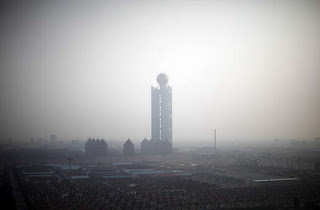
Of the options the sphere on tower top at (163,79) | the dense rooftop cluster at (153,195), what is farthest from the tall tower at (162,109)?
the dense rooftop cluster at (153,195)

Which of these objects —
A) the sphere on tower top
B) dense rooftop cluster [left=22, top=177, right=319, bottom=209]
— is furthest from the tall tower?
dense rooftop cluster [left=22, top=177, right=319, bottom=209]

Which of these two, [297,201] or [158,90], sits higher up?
[158,90]

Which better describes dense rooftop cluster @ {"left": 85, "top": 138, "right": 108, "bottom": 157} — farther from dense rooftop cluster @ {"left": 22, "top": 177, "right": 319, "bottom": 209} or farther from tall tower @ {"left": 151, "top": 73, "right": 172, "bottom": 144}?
dense rooftop cluster @ {"left": 22, "top": 177, "right": 319, "bottom": 209}

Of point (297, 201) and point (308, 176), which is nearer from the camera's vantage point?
point (297, 201)

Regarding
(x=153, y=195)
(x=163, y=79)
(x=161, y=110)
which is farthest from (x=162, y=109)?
(x=153, y=195)

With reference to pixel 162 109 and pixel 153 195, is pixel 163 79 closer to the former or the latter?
pixel 162 109

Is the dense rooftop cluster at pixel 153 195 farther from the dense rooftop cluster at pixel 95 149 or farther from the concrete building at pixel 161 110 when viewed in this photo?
the concrete building at pixel 161 110

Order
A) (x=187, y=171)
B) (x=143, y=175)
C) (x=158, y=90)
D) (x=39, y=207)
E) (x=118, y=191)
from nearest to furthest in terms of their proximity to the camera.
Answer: (x=39, y=207)
(x=118, y=191)
(x=143, y=175)
(x=187, y=171)
(x=158, y=90)

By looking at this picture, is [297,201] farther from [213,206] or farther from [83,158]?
[83,158]

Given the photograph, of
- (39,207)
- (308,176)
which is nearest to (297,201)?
(308,176)
